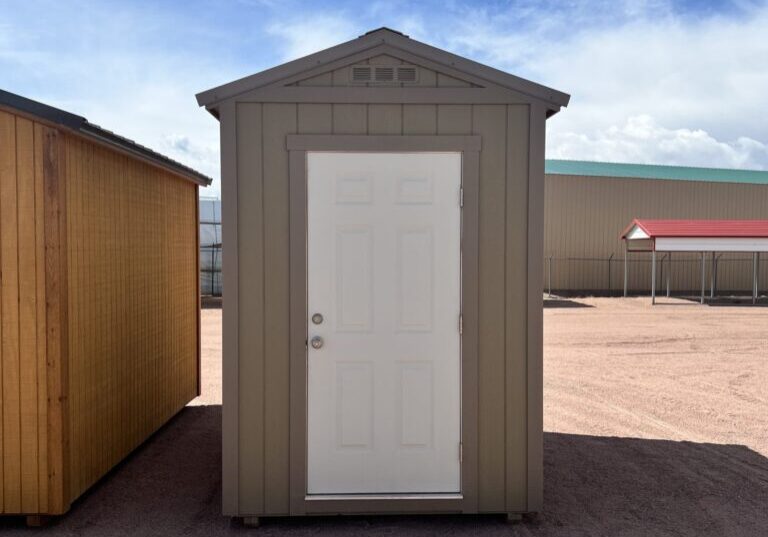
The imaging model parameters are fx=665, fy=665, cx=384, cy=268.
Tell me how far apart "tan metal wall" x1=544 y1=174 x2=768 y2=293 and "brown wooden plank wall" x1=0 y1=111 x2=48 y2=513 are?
72.9 feet

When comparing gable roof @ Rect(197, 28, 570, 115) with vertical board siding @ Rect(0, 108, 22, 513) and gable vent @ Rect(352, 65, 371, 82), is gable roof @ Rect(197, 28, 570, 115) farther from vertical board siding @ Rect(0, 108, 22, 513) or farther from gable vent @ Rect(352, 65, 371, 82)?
vertical board siding @ Rect(0, 108, 22, 513)

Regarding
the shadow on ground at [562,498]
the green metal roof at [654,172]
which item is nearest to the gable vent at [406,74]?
the shadow on ground at [562,498]

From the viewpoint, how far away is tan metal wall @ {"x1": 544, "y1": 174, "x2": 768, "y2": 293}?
25.3 metres

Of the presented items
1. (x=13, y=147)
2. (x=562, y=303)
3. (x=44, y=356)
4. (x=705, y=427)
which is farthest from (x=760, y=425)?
(x=562, y=303)

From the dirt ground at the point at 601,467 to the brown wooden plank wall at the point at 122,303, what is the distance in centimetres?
35

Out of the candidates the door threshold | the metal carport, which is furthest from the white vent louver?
the metal carport

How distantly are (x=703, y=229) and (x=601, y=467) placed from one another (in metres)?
17.7

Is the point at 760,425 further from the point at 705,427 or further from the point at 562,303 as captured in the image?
the point at 562,303

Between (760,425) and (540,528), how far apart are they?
384 centimetres

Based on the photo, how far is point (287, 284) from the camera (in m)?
4.28

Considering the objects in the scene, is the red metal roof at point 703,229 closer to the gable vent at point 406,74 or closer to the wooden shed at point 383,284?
the wooden shed at point 383,284

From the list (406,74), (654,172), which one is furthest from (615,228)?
(406,74)

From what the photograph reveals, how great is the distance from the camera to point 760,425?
6.86 m

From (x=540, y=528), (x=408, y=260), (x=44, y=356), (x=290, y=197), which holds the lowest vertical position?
(x=540, y=528)
